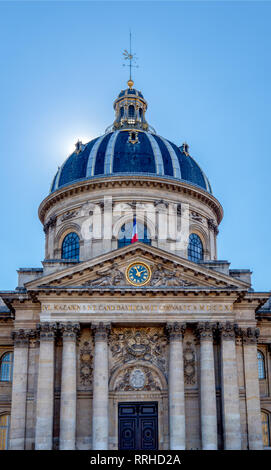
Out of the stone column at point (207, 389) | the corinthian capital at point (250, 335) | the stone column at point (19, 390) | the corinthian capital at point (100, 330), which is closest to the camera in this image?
the stone column at point (207, 389)

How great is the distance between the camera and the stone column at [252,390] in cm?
3681

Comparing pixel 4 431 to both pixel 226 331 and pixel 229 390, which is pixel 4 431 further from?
pixel 226 331

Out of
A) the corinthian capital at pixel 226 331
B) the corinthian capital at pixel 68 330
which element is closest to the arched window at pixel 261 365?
the corinthian capital at pixel 226 331

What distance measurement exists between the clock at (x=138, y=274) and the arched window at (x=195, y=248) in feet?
31.3

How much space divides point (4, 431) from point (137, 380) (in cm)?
887

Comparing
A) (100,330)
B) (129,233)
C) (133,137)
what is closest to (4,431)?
(100,330)

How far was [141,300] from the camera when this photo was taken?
3772 cm

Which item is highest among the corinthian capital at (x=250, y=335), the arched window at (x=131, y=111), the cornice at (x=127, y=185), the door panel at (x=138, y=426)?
the arched window at (x=131, y=111)

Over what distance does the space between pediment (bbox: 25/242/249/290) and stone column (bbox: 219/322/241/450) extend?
2.65 metres

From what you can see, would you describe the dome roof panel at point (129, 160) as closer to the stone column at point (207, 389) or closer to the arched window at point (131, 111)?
the arched window at point (131, 111)

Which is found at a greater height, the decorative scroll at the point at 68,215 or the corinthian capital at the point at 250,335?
the decorative scroll at the point at 68,215

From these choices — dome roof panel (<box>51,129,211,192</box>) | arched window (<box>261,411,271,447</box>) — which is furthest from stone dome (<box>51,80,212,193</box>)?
arched window (<box>261,411,271,447</box>)

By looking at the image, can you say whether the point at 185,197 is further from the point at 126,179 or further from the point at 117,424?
the point at 117,424
